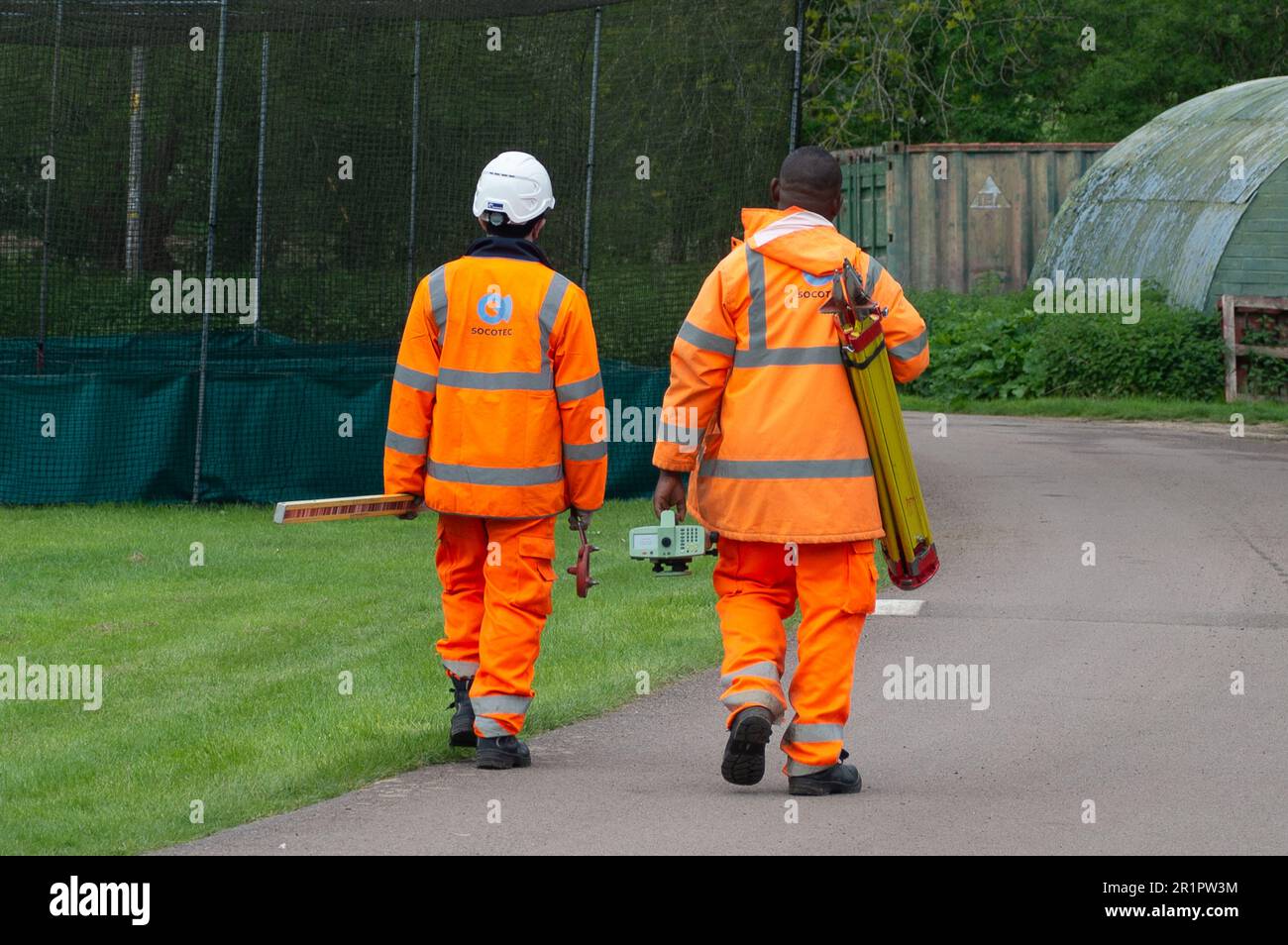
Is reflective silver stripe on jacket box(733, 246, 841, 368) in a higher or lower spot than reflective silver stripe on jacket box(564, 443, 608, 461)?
higher

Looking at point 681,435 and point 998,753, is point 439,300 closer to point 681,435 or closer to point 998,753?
point 681,435

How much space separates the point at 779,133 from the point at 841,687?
29.2 feet

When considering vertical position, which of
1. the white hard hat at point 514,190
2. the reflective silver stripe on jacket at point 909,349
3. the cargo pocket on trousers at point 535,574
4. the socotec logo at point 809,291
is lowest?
the cargo pocket on trousers at point 535,574

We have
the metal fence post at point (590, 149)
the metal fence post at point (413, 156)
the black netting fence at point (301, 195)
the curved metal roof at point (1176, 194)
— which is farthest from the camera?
the curved metal roof at point (1176, 194)

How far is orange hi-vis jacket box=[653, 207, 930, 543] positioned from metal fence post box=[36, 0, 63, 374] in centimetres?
998

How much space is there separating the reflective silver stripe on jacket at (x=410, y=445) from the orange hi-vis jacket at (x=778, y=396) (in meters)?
0.90

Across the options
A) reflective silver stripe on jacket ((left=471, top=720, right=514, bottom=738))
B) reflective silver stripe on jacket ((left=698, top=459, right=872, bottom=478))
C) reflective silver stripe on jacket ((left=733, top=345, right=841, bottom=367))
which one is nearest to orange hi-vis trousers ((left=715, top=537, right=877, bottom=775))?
reflective silver stripe on jacket ((left=698, top=459, right=872, bottom=478))

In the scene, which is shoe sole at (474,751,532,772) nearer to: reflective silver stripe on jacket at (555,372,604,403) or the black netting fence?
reflective silver stripe on jacket at (555,372,604,403)

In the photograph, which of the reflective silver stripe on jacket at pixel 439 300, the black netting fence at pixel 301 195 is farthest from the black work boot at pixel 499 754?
the black netting fence at pixel 301 195

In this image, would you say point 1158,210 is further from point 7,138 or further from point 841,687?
point 841,687

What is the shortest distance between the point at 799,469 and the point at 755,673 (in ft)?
2.14

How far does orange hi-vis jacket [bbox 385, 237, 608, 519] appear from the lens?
687cm

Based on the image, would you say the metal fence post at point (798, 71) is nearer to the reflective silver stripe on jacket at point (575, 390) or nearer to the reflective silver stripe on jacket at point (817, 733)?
the reflective silver stripe on jacket at point (575, 390)

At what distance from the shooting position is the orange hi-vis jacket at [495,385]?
687 centimetres
